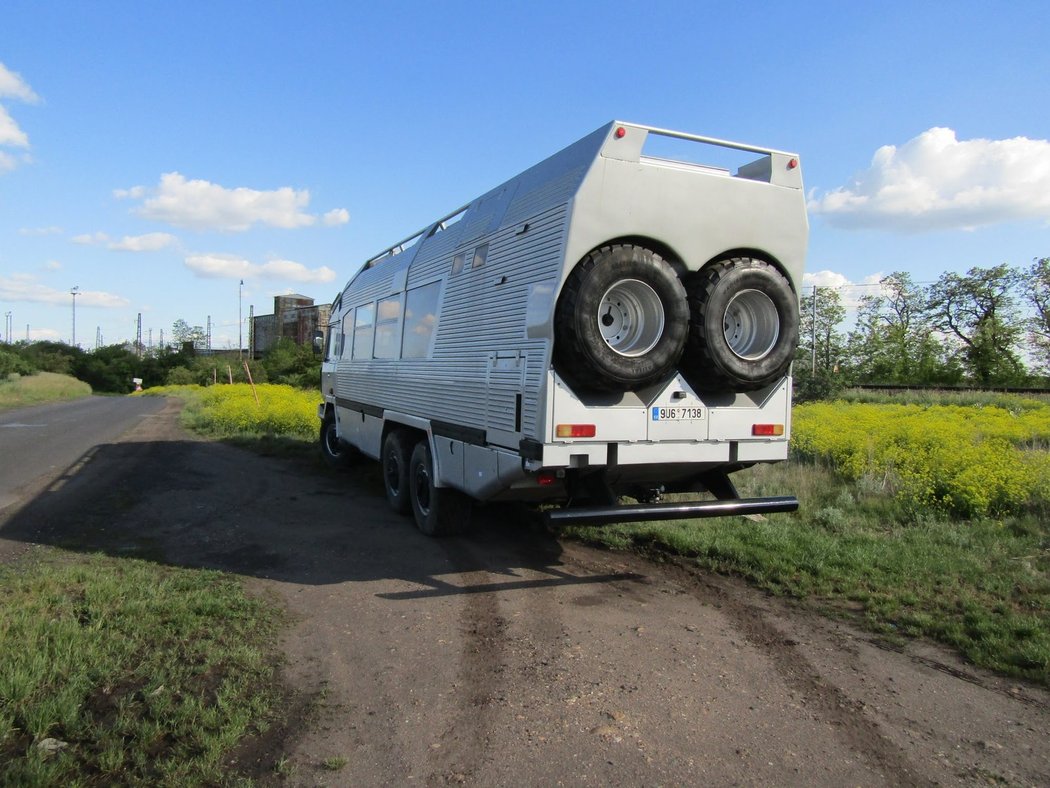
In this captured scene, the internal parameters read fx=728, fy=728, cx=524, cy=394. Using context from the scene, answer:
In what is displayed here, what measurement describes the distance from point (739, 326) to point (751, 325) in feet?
0.31

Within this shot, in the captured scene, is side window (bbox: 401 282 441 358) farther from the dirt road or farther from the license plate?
the license plate

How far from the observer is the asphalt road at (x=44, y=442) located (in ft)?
35.1

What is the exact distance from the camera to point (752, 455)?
6047 mm

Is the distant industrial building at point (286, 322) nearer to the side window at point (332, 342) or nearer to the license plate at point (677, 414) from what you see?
the side window at point (332, 342)

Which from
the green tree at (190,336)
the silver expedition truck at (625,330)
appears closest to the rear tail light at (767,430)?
the silver expedition truck at (625,330)

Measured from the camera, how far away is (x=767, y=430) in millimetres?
6086

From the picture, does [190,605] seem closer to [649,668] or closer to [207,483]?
[649,668]

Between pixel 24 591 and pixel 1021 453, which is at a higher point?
pixel 1021 453

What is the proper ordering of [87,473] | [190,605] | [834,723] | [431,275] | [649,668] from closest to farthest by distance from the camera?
[834,723] < [649,668] < [190,605] < [431,275] < [87,473]

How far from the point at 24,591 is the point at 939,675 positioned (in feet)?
20.5

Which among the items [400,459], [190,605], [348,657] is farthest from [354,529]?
[348,657]

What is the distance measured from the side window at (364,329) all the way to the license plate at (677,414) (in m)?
5.49

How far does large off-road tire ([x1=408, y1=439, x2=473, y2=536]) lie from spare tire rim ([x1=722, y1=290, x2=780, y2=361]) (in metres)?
3.08

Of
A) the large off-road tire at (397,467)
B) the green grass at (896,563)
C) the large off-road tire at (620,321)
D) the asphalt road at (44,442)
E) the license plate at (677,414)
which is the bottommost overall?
the asphalt road at (44,442)
